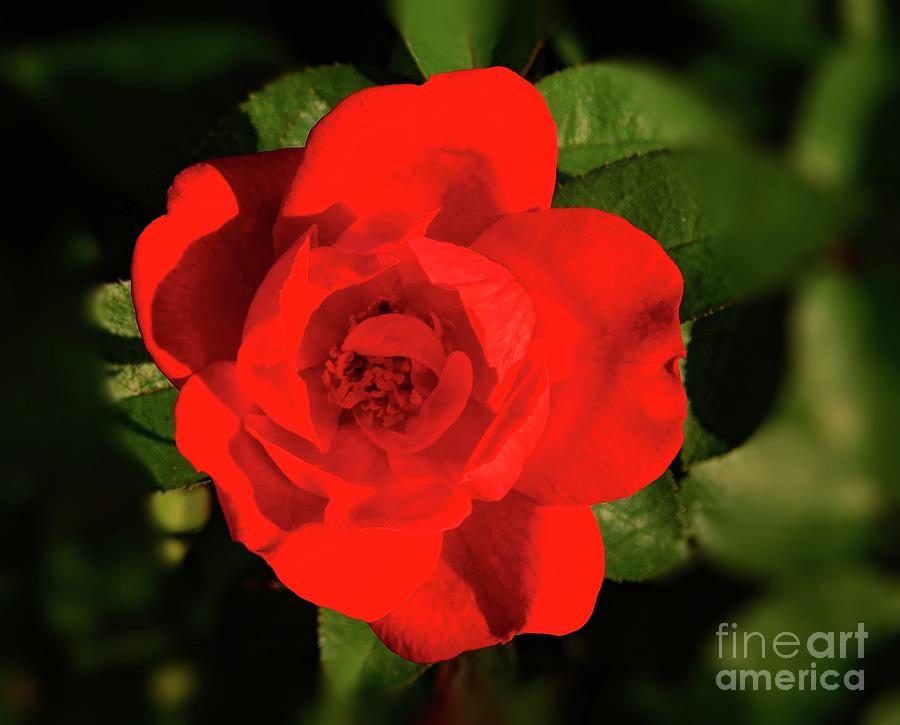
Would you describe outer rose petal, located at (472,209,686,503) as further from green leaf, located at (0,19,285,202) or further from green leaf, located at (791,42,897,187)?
green leaf, located at (791,42,897,187)

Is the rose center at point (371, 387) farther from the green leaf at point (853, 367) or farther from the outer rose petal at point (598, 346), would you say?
the green leaf at point (853, 367)

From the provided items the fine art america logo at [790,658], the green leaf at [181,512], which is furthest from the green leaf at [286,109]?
the fine art america logo at [790,658]

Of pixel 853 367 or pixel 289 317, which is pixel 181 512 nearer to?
pixel 289 317

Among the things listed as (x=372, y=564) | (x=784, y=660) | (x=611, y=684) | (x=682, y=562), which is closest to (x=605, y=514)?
(x=682, y=562)

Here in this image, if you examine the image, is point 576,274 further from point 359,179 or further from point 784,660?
point 784,660

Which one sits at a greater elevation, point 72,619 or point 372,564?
point 372,564
